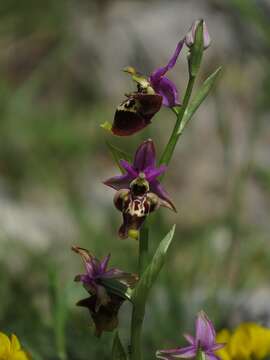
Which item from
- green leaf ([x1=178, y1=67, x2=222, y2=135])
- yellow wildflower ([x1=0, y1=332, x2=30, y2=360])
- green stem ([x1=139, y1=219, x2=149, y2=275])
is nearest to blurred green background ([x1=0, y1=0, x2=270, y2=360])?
yellow wildflower ([x1=0, y1=332, x2=30, y2=360])

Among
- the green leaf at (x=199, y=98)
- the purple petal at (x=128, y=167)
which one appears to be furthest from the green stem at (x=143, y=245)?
the green leaf at (x=199, y=98)

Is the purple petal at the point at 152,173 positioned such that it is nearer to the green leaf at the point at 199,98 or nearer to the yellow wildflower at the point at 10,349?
the green leaf at the point at 199,98

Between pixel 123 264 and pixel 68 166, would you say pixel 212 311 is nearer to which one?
pixel 123 264

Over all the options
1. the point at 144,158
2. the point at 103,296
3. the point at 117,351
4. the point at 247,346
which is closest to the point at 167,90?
the point at 144,158

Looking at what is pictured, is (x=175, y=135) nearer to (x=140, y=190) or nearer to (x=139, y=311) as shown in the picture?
(x=140, y=190)

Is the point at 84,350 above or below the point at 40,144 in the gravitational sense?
below

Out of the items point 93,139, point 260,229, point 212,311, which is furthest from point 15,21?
point 212,311
